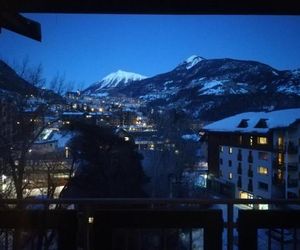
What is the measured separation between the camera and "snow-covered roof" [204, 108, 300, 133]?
51.3 ft

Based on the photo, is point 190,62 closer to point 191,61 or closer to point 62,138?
point 191,61

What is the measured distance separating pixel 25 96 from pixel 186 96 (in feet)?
63.9

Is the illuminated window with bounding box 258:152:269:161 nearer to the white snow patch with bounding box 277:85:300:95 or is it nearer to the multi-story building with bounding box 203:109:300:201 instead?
the multi-story building with bounding box 203:109:300:201

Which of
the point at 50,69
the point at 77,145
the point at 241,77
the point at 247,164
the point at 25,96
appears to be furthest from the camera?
the point at 241,77

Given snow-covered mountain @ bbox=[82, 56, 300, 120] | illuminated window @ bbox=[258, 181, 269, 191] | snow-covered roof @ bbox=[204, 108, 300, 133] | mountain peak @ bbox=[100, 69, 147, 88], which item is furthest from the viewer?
mountain peak @ bbox=[100, 69, 147, 88]

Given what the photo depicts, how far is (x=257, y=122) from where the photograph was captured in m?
16.6

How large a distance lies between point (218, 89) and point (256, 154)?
1243 centimetres

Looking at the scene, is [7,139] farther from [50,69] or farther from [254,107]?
[254,107]

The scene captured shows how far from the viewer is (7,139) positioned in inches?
332

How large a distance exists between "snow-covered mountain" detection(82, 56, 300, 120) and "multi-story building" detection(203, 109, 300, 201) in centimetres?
255

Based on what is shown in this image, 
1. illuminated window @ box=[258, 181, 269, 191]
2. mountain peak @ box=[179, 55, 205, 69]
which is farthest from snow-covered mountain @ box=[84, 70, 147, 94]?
illuminated window @ box=[258, 181, 269, 191]

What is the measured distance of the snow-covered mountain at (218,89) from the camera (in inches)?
888

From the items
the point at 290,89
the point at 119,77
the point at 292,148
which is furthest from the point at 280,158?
the point at 119,77
